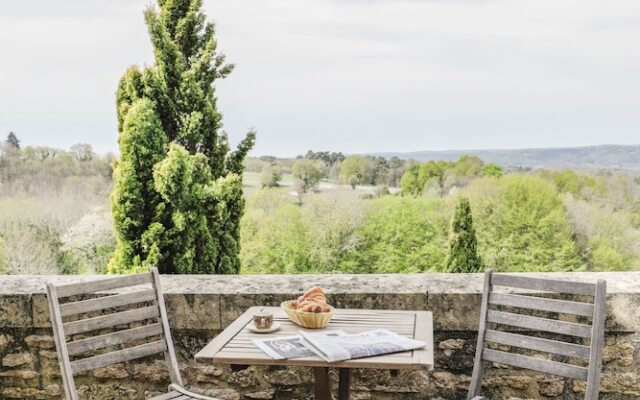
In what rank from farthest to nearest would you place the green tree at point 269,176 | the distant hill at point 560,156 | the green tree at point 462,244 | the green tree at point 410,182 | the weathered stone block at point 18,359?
the green tree at point 410,182 < the distant hill at point 560,156 < the green tree at point 269,176 < the green tree at point 462,244 < the weathered stone block at point 18,359

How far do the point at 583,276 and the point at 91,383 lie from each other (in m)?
2.22

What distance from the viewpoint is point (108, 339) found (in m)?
2.74

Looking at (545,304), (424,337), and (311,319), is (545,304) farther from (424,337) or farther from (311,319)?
(311,319)

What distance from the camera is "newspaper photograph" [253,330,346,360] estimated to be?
7.30 ft

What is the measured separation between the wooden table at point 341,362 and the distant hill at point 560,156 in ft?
66.8

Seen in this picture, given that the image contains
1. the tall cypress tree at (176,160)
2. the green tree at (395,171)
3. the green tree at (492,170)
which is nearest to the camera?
the tall cypress tree at (176,160)

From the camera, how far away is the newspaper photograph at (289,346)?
2225 mm

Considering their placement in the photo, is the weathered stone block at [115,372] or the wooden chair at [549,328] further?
the weathered stone block at [115,372]

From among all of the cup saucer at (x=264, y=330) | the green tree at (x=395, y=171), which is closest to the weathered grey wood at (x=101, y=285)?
the cup saucer at (x=264, y=330)

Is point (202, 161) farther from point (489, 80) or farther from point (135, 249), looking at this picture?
point (489, 80)

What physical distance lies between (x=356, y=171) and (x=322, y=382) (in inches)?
809

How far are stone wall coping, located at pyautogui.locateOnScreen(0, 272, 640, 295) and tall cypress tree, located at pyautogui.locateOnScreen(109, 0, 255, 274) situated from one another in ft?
23.9

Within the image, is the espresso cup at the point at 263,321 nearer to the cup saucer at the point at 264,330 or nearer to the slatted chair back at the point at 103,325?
the cup saucer at the point at 264,330

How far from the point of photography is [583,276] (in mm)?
3426
